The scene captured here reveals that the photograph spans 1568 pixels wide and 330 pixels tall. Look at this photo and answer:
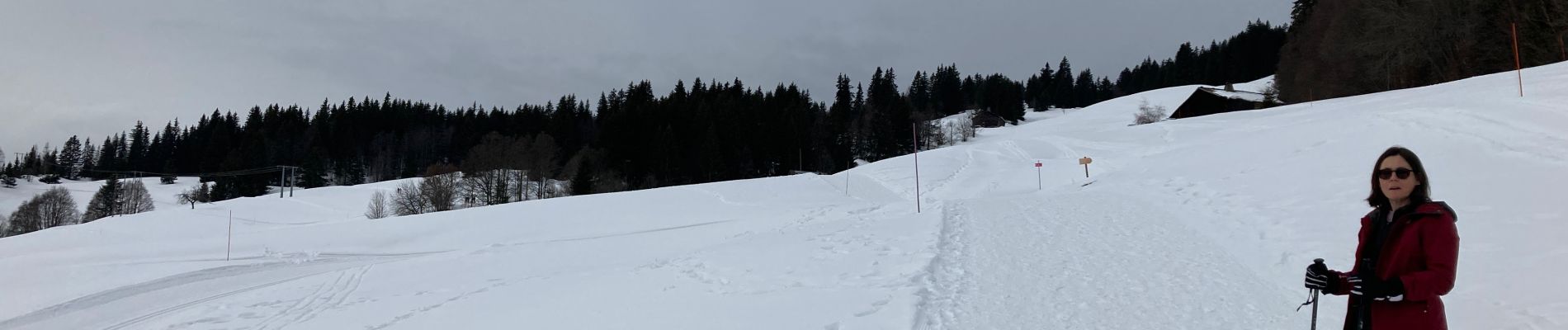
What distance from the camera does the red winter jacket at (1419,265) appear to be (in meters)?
2.76

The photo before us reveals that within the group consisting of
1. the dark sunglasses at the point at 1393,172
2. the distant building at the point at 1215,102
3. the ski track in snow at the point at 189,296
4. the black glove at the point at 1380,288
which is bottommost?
the ski track in snow at the point at 189,296

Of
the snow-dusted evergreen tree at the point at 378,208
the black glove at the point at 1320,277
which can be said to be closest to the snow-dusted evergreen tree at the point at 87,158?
the snow-dusted evergreen tree at the point at 378,208

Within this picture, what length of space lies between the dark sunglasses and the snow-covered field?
135 inches

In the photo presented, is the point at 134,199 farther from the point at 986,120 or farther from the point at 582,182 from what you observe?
the point at 986,120

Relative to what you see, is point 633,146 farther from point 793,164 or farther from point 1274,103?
point 1274,103

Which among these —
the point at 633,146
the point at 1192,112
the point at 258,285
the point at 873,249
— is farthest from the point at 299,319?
the point at 1192,112

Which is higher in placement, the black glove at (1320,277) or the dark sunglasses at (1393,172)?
the dark sunglasses at (1393,172)

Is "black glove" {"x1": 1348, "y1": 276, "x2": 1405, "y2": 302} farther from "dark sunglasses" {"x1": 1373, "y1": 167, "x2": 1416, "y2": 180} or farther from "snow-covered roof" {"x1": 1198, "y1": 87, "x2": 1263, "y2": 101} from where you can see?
"snow-covered roof" {"x1": 1198, "y1": 87, "x2": 1263, "y2": 101}

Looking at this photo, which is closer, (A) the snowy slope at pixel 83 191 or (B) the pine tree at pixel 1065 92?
(A) the snowy slope at pixel 83 191

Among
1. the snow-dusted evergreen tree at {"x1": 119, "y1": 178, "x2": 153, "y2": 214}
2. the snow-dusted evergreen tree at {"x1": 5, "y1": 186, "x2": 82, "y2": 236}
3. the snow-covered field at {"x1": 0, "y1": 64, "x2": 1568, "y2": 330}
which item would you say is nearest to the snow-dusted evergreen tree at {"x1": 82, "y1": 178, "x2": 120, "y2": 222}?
the snow-dusted evergreen tree at {"x1": 119, "y1": 178, "x2": 153, "y2": 214}

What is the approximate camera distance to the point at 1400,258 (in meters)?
2.93

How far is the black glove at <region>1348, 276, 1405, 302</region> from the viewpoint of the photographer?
2.87 m

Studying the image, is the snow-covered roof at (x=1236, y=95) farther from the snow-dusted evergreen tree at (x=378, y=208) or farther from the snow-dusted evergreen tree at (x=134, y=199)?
the snow-dusted evergreen tree at (x=134, y=199)

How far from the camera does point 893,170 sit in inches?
1475
